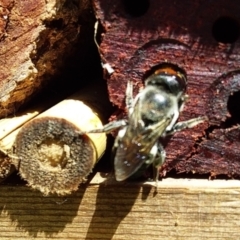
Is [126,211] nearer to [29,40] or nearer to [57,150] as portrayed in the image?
[57,150]

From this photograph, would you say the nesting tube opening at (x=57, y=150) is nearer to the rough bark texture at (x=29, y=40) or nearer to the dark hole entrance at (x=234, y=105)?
the rough bark texture at (x=29, y=40)

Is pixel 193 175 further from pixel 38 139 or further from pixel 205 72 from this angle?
pixel 38 139

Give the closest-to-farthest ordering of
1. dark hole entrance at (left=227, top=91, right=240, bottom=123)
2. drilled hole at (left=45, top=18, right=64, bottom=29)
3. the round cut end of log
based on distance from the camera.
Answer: the round cut end of log, drilled hole at (left=45, top=18, right=64, bottom=29), dark hole entrance at (left=227, top=91, right=240, bottom=123)

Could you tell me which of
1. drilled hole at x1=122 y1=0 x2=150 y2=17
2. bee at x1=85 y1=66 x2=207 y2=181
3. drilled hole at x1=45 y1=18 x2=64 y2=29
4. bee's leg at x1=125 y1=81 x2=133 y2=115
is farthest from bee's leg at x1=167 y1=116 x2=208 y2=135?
drilled hole at x1=45 y1=18 x2=64 y2=29

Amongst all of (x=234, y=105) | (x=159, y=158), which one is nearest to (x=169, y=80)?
(x=159, y=158)

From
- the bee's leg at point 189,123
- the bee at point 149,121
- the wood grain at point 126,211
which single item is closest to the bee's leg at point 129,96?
the bee at point 149,121

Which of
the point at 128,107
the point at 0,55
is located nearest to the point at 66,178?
the point at 128,107

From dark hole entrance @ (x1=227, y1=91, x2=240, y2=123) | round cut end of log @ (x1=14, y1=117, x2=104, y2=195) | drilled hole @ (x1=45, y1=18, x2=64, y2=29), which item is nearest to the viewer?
round cut end of log @ (x1=14, y1=117, x2=104, y2=195)

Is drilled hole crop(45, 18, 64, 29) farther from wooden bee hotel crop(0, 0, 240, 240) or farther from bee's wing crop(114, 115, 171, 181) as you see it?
bee's wing crop(114, 115, 171, 181)
